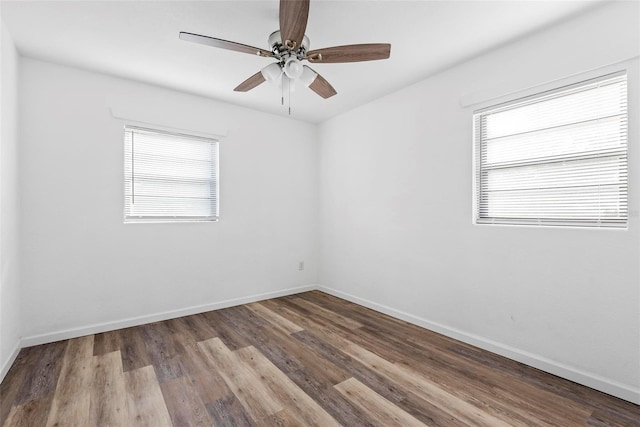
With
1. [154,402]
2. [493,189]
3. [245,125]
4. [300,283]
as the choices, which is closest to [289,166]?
[245,125]

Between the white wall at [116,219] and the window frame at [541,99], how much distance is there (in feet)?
8.34

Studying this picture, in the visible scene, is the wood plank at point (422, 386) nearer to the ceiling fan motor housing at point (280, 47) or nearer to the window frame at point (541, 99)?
the window frame at point (541, 99)

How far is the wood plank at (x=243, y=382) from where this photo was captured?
186cm

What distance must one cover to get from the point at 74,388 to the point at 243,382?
1.15 metres

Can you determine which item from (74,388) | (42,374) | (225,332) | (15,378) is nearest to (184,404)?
(74,388)

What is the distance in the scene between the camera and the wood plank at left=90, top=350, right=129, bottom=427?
177 centimetres

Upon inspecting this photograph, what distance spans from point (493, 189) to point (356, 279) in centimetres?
203

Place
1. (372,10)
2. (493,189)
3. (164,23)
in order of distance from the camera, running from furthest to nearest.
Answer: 1. (493,189)
2. (164,23)
3. (372,10)

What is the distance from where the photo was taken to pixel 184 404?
190cm

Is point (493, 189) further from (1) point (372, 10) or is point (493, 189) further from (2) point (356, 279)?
(2) point (356, 279)

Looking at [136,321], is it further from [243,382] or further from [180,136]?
[180,136]

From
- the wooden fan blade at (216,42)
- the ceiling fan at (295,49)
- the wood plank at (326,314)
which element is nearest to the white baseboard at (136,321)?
the wood plank at (326,314)

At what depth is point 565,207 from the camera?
2.26 m

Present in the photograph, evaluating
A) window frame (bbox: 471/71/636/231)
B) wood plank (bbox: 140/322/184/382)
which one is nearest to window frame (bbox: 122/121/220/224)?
wood plank (bbox: 140/322/184/382)
